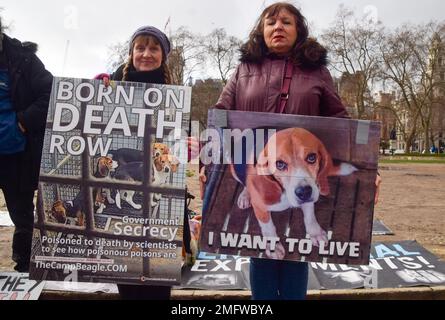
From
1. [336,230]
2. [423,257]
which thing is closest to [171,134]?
[336,230]

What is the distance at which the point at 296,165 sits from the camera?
2102 mm

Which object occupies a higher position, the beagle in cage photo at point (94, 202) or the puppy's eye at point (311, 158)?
the puppy's eye at point (311, 158)

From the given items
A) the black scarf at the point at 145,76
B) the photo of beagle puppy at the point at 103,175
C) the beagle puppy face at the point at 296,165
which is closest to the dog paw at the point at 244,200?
the beagle puppy face at the point at 296,165

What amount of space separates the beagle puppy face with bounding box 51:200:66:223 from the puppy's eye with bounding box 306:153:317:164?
1.23 meters

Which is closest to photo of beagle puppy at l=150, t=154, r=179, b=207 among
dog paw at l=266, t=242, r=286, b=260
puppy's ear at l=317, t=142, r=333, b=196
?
dog paw at l=266, t=242, r=286, b=260

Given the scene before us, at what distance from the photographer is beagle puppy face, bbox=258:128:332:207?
208cm

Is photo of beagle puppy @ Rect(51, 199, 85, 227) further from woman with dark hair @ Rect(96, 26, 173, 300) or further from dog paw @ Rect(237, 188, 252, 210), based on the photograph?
dog paw @ Rect(237, 188, 252, 210)

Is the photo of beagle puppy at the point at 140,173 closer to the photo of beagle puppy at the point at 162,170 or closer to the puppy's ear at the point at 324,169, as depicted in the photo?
the photo of beagle puppy at the point at 162,170

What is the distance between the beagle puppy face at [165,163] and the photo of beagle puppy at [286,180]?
29cm

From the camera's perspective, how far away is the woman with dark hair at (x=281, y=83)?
2086 millimetres

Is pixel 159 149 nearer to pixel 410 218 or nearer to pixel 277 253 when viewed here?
pixel 277 253

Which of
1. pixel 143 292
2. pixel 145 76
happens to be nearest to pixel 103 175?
pixel 145 76
